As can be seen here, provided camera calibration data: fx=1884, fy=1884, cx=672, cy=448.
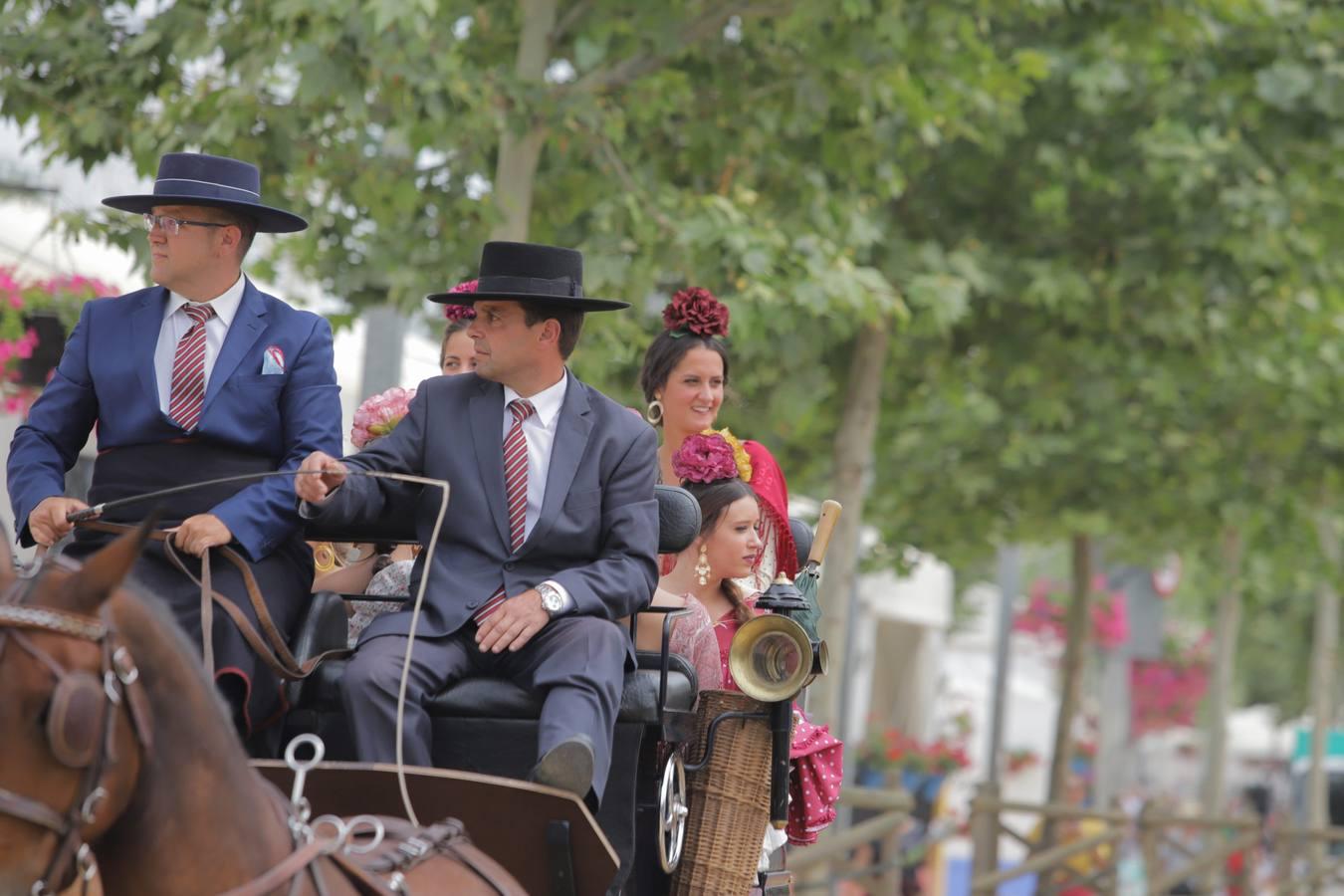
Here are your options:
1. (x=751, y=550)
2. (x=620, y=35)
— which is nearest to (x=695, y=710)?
(x=751, y=550)

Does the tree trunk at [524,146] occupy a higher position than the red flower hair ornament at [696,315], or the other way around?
the tree trunk at [524,146]

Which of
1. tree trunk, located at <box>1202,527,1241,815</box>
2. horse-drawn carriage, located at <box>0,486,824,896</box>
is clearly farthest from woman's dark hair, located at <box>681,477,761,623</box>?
tree trunk, located at <box>1202,527,1241,815</box>

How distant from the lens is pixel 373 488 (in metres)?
4.65

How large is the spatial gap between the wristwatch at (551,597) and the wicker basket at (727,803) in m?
0.85

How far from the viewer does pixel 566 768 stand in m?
4.11

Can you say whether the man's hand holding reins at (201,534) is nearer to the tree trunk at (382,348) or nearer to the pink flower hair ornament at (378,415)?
the pink flower hair ornament at (378,415)

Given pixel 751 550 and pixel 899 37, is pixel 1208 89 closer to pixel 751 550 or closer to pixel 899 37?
pixel 899 37

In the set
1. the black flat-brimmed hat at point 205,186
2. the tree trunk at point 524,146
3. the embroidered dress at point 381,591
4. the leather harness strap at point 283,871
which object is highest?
the tree trunk at point 524,146

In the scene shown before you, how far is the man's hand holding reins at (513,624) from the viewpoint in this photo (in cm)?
448

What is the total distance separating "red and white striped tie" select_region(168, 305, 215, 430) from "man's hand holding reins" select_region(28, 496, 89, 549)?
1.28 ft

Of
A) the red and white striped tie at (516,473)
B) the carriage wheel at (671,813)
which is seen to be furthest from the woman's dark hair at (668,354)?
the carriage wheel at (671,813)

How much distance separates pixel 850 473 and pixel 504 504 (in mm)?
7264

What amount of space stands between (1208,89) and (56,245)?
6541 mm

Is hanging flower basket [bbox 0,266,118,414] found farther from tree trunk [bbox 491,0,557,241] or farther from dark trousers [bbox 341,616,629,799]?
dark trousers [bbox 341,616,629,799]
